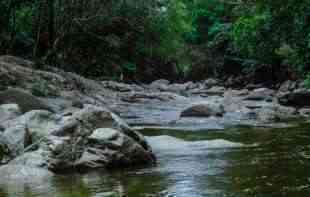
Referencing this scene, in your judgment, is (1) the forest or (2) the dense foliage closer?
(1) the forest

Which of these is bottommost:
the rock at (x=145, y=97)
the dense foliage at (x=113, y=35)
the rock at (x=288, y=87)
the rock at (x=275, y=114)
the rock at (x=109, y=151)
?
the rock at (x=109, y=151)

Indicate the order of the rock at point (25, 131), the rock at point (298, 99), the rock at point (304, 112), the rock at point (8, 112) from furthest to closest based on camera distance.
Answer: the rock at point (298, 99) < the rock at point (304, 112) < the rock at point (8, 112) < the rock at point (25, 131)

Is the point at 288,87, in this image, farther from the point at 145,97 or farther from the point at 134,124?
the point at 134,124

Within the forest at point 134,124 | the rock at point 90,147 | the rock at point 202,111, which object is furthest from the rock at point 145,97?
the rock at point 90,147

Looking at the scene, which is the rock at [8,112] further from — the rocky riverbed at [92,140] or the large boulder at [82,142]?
the large boulder at [82,142]

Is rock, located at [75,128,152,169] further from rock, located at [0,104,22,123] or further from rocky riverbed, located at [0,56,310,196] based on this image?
rock, located at [0,104,22,123]

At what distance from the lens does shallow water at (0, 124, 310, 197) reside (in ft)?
14.8

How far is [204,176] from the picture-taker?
516cm

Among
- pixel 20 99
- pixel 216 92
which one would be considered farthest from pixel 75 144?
pixel 216 92

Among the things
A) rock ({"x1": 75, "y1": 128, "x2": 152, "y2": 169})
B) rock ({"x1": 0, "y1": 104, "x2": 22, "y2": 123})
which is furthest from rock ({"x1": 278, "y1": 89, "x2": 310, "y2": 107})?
rock ({"x1": 75, "y1": 128, "x2": 152, "y2": 169})

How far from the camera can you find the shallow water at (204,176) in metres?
4.50

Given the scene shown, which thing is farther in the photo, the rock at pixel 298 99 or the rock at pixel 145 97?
the rock at pixel 145 97

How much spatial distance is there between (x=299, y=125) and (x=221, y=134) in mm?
1543

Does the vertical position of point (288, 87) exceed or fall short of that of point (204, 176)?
it exceeds it
